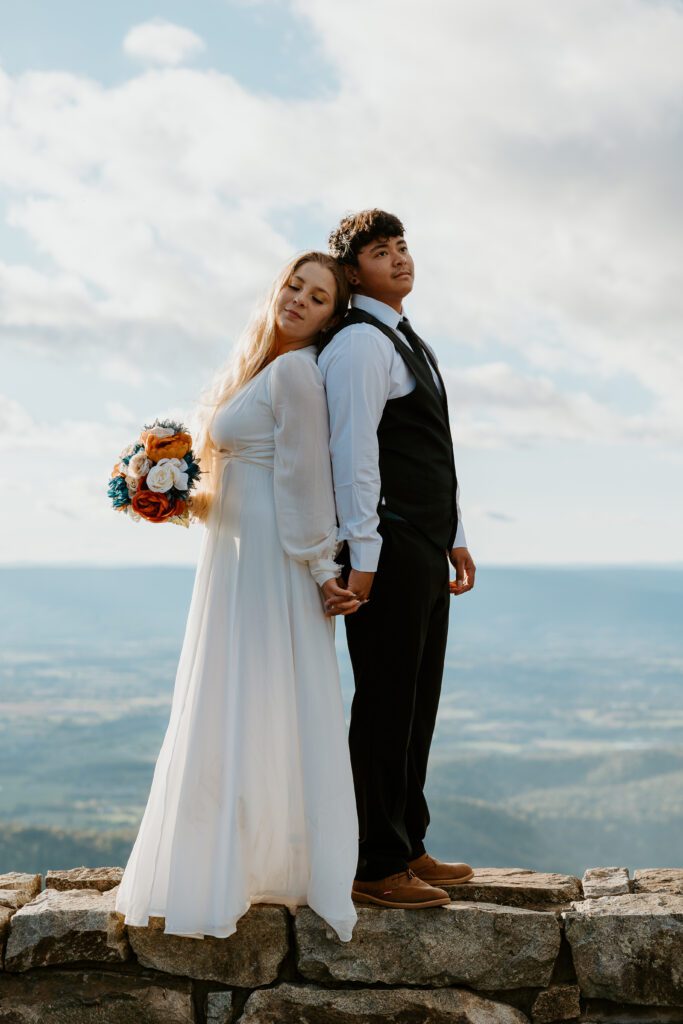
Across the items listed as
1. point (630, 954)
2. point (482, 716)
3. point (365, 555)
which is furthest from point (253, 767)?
point (482, 716)

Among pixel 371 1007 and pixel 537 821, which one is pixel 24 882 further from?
pixel 537 821

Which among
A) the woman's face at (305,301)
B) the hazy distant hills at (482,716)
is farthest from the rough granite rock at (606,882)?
the hazy distant hills at (482,716)

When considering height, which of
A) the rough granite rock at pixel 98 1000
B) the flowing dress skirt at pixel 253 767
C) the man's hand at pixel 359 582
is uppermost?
the man's hand at pixel 359 582

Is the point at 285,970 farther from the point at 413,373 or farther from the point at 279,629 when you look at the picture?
the point at 413,373

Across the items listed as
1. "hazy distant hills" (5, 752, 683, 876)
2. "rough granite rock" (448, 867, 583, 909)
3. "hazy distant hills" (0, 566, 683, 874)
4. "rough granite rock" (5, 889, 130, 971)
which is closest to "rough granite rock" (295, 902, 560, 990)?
"rough granite rock" (448, 867, 583, 909)

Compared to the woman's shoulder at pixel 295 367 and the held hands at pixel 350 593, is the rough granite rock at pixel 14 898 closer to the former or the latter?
the held hands at pixel 350 593

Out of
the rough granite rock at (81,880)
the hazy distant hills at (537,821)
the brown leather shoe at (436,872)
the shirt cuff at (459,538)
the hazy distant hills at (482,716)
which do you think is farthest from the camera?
the hazy distant hills at (482,716)

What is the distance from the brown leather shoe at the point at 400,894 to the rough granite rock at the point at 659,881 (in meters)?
0.89

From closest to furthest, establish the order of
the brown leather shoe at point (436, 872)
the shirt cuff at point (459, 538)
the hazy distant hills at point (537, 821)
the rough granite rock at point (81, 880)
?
the brown leather shoe at point (436, 872) → the shirt cuff at point (459, 538) → the rough granite rock at point (81, 880) → the hazy distant hills at point (537, 821)

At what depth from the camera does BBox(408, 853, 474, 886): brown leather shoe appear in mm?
3650

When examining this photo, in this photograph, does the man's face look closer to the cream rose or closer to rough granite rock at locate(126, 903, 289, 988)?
the cream rose

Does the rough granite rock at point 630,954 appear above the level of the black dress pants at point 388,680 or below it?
below

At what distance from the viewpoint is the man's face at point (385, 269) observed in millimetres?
3502

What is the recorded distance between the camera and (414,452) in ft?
11.1
